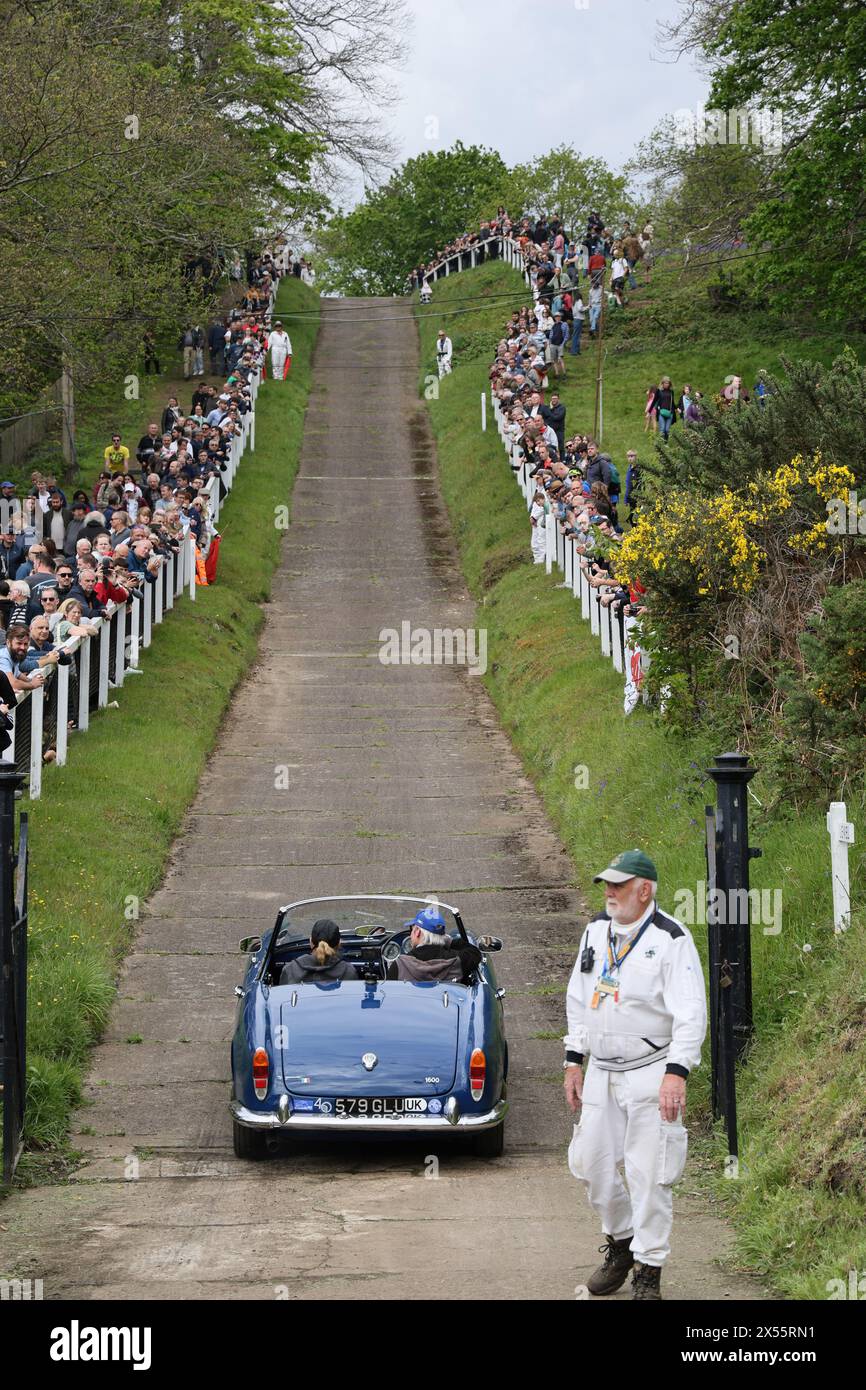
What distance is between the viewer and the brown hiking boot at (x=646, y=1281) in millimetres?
7258

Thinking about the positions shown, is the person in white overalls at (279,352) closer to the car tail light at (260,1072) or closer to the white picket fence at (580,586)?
the white picket fence at (580,586)

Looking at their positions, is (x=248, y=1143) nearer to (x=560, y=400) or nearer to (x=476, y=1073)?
(x=476, y=1073)

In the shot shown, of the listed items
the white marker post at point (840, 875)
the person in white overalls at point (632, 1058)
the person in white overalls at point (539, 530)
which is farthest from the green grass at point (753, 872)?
the person in white overalls at point (632, 1058)

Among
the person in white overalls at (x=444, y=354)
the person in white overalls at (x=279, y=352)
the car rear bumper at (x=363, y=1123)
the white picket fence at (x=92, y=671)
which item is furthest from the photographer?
the person in white overalls at (x=444, y=354)

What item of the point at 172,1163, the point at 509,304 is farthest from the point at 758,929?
the point at 509,304

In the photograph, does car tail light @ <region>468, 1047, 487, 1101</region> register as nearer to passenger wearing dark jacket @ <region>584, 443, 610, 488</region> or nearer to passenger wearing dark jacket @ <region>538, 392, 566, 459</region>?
passenger wearing dark jacket @ <region>584, 443, 610, 488</region>

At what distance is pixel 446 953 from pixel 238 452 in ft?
93.4

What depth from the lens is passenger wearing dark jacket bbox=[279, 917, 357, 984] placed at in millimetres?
11242

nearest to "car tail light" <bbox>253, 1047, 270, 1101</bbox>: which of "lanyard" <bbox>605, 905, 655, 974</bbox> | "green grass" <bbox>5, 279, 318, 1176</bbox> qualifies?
"green grass" <bbox>5, 279, 318, 1176</bbox>

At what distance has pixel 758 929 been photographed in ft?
37.8

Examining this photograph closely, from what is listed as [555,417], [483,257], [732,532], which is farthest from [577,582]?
[483,257]

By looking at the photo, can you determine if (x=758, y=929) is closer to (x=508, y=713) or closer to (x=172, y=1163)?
(x=172, y=1163)

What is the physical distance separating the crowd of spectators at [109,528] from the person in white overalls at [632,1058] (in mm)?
8273

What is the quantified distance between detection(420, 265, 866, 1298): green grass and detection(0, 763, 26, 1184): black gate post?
3.79m
